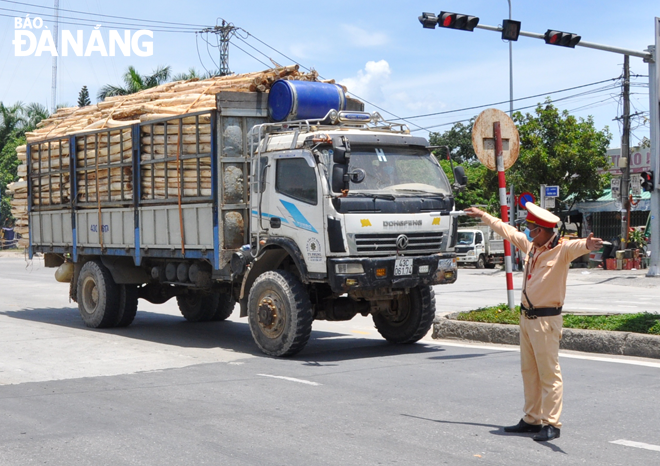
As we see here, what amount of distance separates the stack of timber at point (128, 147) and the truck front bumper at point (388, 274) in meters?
2.58

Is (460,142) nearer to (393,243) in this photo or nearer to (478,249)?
(478,249)

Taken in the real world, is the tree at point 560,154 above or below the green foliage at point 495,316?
above

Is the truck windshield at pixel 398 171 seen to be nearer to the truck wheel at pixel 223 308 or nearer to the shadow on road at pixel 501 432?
the shadow on road at pixel 501 432

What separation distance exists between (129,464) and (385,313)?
5795 millimetres

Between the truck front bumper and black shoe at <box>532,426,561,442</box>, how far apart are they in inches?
143

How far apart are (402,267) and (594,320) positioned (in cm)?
278

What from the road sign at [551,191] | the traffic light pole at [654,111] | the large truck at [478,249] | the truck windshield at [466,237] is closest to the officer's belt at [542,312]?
the traffic light pole at [654,111]

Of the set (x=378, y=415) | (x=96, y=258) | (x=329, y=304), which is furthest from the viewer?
(x=96, y=258)

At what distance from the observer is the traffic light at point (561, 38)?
60.1 ft

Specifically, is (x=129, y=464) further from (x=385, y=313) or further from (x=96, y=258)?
(x=96, y=258)

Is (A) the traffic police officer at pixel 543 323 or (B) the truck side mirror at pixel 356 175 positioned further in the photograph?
(B) the truck side mirror at pixel 356 175

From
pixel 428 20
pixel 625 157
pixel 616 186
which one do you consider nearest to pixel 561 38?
pixel 428 20

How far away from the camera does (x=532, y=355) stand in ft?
19.7

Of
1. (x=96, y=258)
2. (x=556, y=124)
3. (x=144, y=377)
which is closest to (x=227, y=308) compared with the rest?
(x=96, y=258)
